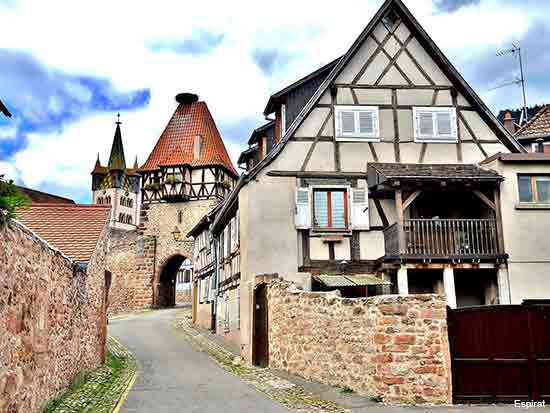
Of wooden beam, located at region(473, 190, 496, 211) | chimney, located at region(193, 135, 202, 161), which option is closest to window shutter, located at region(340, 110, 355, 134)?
wooden beam, located at region(473, 190, 496, 211)

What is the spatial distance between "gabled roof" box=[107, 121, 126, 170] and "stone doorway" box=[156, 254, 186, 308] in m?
44.8

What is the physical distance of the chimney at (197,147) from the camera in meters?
45.6

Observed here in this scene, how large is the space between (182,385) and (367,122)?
10.2m

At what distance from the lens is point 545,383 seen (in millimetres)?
11844

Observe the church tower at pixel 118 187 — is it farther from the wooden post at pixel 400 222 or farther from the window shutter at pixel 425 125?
the wooden post at pixel 400 222

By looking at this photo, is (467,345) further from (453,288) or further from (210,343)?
(210,343)

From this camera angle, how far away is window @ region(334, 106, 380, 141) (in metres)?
19.6

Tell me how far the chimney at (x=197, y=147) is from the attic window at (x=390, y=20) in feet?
87.9

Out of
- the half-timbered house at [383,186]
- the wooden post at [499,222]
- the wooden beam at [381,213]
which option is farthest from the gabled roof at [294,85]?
the wooden post at [499,222]

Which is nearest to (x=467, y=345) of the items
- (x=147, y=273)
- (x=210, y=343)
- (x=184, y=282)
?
(x=210, y=343)

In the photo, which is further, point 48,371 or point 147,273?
point 147,273

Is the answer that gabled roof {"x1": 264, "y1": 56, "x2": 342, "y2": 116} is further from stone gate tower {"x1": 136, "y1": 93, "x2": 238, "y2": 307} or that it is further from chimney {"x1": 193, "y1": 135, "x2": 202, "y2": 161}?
chimney {"x1": 193, "y1": 135, "x2": 202, "y2": 161}

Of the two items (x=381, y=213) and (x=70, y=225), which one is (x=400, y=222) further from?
(x=70, y=225)

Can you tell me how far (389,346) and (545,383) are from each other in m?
3.04
